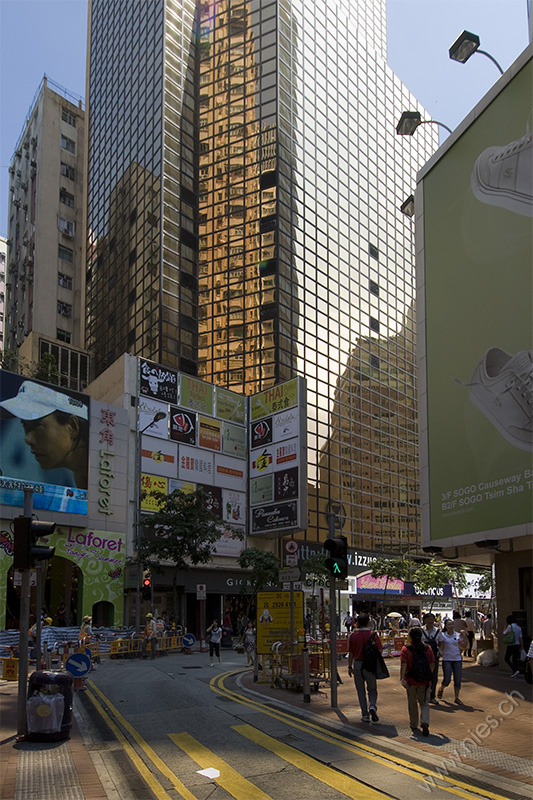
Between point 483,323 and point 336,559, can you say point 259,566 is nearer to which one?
point 483,323

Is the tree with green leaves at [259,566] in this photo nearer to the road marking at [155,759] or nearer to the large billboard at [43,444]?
the large billboard at [43,444]

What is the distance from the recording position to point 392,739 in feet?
34.6

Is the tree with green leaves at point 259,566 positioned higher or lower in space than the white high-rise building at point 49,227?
lower

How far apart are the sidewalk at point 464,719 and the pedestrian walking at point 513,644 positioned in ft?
1.97

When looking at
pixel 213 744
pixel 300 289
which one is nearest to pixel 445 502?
pixel 213 744

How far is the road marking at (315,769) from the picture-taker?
7918mm

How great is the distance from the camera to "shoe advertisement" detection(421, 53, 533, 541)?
20.7 metres

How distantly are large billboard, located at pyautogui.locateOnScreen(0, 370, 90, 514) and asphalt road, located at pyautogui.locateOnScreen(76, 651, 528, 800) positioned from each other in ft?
74.2

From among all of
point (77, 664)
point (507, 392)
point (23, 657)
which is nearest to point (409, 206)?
point (507, 392)

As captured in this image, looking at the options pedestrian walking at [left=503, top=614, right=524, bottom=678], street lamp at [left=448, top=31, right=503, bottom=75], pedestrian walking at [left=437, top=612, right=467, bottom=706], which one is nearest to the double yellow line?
pedestrian walking at [left=437, top=612, right=467, bottom=706]

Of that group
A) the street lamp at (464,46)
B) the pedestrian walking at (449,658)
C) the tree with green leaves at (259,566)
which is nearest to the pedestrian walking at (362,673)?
the pedestrian walking at (449,658)

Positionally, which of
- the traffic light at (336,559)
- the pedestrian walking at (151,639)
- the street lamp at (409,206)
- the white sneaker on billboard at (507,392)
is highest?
the street lamp at (409,206)

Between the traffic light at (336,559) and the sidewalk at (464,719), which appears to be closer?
the sidewalk at (464,719)

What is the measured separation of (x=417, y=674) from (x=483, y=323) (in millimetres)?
13977
